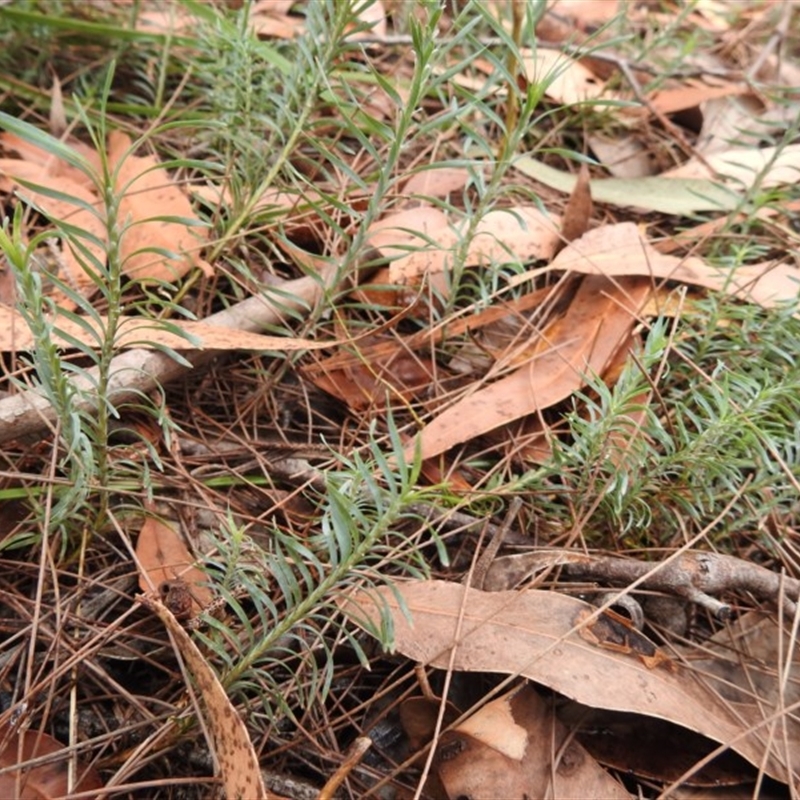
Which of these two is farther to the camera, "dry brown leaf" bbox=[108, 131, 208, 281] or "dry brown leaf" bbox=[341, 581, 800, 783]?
"dry brown leaf" bbox=[108, 131, 208, 281]

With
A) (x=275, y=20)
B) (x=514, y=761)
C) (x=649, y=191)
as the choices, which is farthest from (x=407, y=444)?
(x=275, y=20)

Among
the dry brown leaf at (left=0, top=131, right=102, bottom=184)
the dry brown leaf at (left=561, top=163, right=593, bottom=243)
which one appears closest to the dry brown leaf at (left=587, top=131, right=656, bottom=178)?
the dry brown leaf at (left=561, top=163, right=593, bottom=243)

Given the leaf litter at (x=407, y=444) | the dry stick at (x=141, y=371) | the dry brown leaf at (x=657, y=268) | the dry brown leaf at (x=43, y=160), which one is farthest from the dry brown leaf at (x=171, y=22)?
the dry brown leaf at (x=657, y=268)

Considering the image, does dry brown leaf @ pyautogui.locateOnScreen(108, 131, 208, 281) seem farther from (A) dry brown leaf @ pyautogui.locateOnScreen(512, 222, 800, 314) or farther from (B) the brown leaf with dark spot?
(B) the brown leaf with dark spot

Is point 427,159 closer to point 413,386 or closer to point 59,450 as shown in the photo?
point 413,386

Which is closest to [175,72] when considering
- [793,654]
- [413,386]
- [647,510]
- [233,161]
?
[233,161]

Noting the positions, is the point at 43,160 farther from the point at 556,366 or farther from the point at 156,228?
the point at 556,366

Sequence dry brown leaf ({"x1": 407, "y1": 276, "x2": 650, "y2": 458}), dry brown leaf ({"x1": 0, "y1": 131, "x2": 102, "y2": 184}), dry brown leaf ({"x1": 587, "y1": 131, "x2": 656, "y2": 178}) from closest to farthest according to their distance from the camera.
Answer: dry brown leaf ({"x1": 407, "y1": 276, "x2": 650, "y2": 458})
dry brown leaf ({"x1": 0, "y1": 131, "x2": 102, "y2": 184})
dry brown leaf ({"x1": 587, "y1": 131, "x2": 656, "y2": 178})
